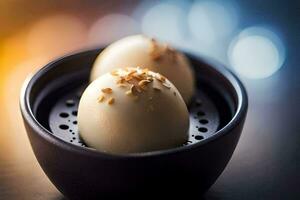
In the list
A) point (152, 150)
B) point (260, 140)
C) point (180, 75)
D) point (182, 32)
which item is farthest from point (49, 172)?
point (182, 32)

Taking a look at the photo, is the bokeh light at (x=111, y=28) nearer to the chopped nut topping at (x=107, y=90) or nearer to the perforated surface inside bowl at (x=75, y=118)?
the perforated surface inside bowl at (x=75, y=118)

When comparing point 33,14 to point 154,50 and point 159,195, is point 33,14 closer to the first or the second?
point 154,50

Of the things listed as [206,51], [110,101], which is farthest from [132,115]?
[206,51]

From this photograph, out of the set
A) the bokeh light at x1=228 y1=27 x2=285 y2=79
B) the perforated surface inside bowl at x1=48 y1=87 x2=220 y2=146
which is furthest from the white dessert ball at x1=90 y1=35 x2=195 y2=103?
the bokeh light at x1=228 y1=27 x2=285 y2=79

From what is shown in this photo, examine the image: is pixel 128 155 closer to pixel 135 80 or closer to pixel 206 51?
pixel 135 80

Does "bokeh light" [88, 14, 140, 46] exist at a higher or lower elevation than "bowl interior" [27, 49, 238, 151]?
higher

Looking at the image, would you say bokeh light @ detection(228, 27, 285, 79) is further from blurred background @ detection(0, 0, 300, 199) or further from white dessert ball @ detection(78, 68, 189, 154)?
white dessert ball @ detection(78, 68, 189, 154)

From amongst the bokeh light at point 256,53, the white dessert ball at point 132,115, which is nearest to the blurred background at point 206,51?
the bokeh light at point 256,53
